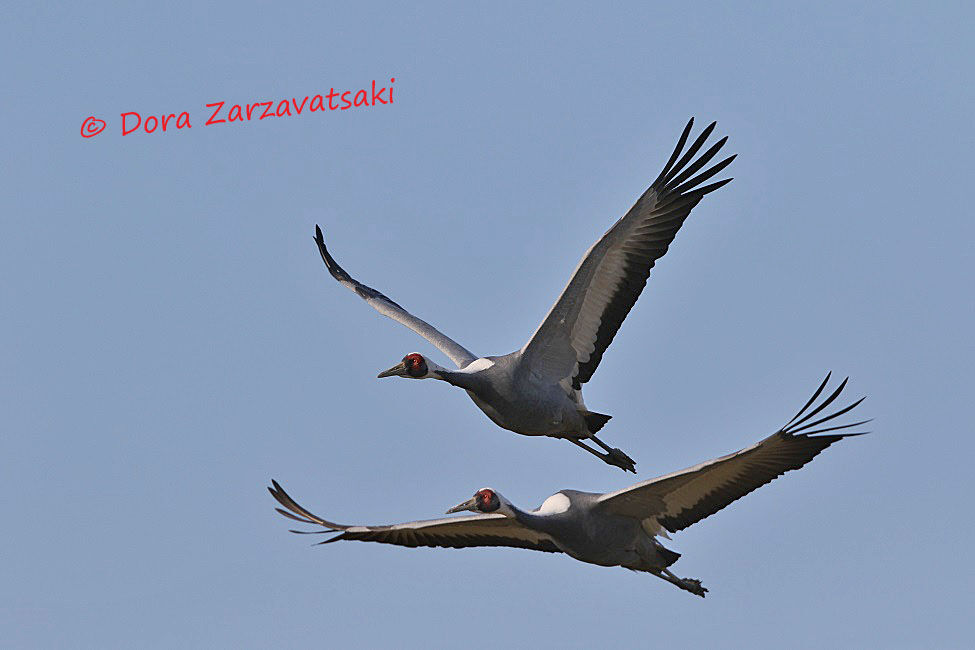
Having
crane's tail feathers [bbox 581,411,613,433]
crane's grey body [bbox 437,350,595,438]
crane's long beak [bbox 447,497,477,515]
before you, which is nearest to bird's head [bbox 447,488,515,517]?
crane's long beak [bbox 447,497,477,515]

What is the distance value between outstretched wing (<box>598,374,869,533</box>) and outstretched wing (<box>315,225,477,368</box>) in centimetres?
313

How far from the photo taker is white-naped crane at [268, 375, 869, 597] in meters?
15.0

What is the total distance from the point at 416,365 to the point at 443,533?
1.73m

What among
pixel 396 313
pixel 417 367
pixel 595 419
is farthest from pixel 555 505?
pixel 396 313

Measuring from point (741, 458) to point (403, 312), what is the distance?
19.6ft

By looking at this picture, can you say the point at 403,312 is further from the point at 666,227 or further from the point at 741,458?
the point at 741,458

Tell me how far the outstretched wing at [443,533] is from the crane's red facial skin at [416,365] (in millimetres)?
1523

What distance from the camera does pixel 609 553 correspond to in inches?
637

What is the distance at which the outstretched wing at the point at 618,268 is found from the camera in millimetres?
16359

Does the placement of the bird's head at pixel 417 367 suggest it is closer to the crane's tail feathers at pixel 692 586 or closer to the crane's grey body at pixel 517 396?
the crane's grey body at pixel 517 396

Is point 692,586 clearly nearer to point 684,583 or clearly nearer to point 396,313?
point 684,583

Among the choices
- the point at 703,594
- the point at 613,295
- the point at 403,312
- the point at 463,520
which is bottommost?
the point at 703,594

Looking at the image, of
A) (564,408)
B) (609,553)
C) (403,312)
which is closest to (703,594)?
(609,553)

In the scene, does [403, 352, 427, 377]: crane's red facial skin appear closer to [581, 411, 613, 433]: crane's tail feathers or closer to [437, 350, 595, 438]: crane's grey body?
[437, 350, 595, 438]: crane's grey body
